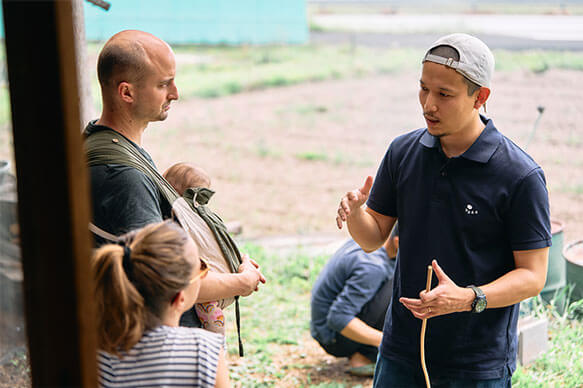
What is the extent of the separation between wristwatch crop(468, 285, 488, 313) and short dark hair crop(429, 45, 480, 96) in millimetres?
622

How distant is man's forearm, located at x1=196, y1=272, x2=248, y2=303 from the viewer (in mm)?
1874

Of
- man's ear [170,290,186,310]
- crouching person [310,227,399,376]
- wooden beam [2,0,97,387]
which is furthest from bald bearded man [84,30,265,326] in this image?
crouching person [310,227,399,376]

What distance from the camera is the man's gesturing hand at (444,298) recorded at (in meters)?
1.89

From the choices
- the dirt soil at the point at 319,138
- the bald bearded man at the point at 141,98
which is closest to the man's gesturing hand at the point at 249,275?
the bald bearded man at the point at 141,98

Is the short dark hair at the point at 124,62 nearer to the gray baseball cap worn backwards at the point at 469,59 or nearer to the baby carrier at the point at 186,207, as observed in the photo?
the baby carrier at the point at 186,207

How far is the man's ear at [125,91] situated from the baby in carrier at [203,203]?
1.23 feet

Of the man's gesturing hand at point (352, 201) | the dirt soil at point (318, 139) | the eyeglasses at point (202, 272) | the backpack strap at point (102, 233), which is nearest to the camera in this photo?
the eyeglasses at point (202, 272)

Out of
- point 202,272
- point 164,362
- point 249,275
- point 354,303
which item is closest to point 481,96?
point 249,275

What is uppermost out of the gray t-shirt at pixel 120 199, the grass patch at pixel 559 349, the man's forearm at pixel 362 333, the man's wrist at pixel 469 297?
the gray t-shirt at pixel 120 199

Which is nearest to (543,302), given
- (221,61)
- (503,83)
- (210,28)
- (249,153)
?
(249,153)

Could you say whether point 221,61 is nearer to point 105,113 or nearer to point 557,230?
point 557,230

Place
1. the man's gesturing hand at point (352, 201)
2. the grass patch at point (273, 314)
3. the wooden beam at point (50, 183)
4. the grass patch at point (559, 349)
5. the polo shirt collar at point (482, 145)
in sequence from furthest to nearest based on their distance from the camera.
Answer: the grass patch at point (273, 314) → the grass patch at point (559, 349) → the man's gesturing hand at point (352, 201) → the polo shirt collar at point (482, 145) → the wooden beam at point (50, 183)

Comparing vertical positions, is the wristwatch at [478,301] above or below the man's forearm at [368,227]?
below

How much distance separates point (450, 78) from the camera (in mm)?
1997
